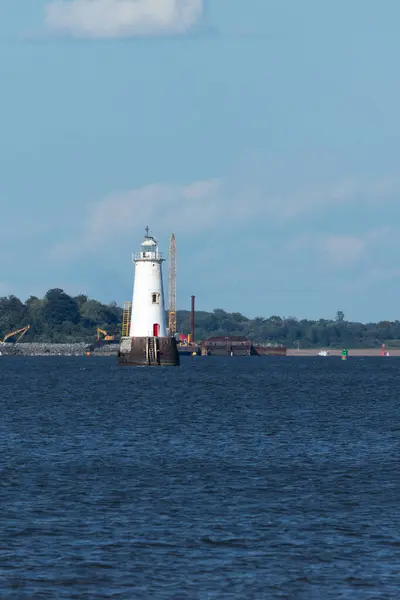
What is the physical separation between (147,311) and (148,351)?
8183 mm

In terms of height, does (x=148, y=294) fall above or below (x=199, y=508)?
above

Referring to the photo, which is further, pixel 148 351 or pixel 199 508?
pixel 148 351

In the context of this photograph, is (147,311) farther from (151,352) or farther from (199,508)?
(199,508)

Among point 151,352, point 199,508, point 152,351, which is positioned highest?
point 152,351

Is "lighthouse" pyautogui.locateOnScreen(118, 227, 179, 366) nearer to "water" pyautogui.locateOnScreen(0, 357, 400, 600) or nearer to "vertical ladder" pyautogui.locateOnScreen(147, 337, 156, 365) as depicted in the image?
"vertical ladder" pyautogui.locateOnScreen(147, 337, 156, 365)

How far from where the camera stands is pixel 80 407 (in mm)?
77438

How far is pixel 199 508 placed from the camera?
32.9 metres

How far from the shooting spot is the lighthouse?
447ft

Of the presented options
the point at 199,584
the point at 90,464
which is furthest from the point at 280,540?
the point at 90,464

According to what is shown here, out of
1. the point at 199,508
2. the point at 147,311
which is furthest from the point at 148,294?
the point at 199,508

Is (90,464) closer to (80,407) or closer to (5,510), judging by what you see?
(5,510)

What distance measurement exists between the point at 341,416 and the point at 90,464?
29.6 metres

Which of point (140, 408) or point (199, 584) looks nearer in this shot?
point (199, 584)

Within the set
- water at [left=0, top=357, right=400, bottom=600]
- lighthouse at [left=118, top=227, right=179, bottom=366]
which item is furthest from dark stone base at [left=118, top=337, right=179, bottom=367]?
water at [left=0, top=357, right=400, bottom=600]
